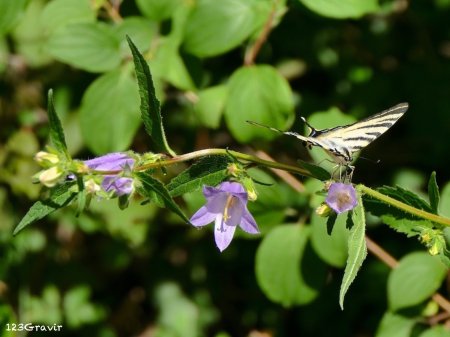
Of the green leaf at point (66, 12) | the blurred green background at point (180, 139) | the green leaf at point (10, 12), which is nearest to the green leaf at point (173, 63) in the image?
the blurred green background at point (180, 139)

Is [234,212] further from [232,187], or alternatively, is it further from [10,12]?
[10,12]

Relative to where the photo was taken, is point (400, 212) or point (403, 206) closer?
point (403, 206)

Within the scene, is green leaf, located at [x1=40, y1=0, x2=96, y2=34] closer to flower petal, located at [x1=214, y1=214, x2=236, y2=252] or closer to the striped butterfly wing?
flower petal, located at [x1=214, y1=214, x2=236, y2=252]

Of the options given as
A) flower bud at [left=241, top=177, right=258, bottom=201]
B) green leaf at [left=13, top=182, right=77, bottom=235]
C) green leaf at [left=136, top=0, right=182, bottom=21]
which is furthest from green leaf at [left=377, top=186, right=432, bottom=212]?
green leaf at [left=136, top=0, right=182, bottom=21]

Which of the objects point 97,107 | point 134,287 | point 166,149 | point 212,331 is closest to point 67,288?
point 134,287

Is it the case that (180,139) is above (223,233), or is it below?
below

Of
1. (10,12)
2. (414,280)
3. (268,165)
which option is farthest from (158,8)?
(414,280)

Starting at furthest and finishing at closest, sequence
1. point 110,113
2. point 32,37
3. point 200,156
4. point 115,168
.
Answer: point 32,37 < point 110,113 < point 200,156 < point 115,168
